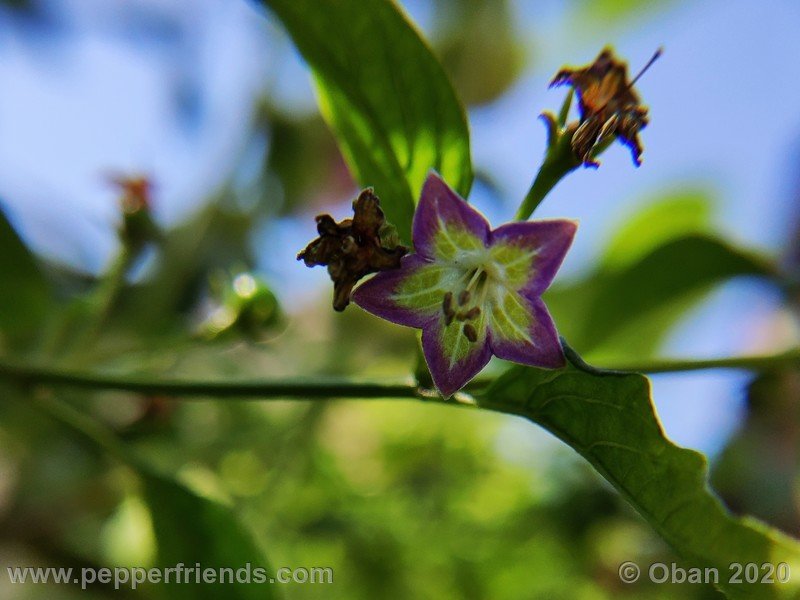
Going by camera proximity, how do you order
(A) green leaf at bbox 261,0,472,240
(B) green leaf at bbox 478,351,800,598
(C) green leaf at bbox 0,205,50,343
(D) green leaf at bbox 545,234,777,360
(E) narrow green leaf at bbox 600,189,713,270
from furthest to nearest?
(E) narrow green leaf at bbox 600,189,713,270, (D) green leaf at bbox 545,234,777,360, (C) green leaf at bbox 0,205,50,343, (A) green leaf at bbox 261,0,472,240, (B) green leaf at bbox 478,351,800,598

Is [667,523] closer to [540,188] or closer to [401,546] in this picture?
[540,188]

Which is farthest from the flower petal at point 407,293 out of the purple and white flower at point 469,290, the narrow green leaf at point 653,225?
the narrow green leaf at point 653,225

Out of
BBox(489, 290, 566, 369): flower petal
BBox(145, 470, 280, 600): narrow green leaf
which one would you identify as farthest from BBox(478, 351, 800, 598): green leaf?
BBox(145, 470, 280, 600): narrow green leaf

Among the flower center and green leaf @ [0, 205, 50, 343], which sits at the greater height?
green leaf @ [0, 205, 50, 343]

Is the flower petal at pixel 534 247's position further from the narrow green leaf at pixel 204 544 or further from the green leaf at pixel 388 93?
the narrow green leaf at pixel 204 544

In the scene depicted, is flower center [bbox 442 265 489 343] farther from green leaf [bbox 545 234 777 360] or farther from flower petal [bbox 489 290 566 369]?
green leaf [bbox 545 234 777 360]

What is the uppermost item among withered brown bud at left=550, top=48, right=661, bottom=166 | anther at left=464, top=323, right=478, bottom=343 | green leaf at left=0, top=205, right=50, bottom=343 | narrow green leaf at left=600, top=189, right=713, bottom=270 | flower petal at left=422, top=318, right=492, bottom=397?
narrow green leaf at left=600, top=189, right=713, bottom=270

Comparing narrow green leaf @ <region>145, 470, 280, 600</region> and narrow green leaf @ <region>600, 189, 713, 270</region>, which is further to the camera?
narrow green leaf @ <region>600, 189, 713, 270</region>

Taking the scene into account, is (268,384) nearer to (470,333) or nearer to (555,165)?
(470,333)
